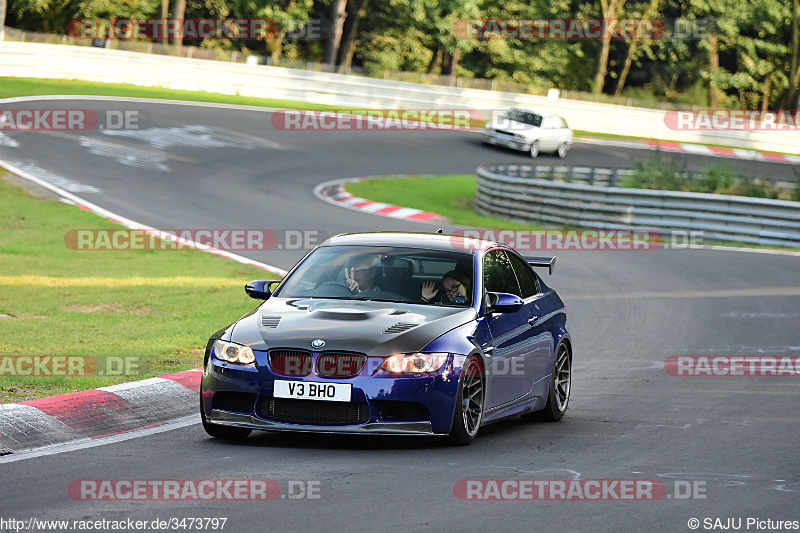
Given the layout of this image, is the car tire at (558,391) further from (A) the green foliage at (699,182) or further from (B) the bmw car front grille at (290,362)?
(A) the green foliage at (699,182)

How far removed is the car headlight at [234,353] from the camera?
7600 mm

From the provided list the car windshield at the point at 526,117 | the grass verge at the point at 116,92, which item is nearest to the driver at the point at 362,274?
the grass verge at the point at 116,92

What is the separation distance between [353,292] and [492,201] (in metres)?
19.7

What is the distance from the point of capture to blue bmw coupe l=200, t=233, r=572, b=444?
7.46m

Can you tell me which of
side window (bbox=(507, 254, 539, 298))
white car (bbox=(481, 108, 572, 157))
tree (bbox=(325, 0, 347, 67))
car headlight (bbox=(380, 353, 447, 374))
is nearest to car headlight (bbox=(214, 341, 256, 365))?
car headlight (bbox=(380, 353, 447, 374))

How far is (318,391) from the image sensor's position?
24.3 ft

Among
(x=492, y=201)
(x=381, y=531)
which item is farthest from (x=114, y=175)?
(x=381, y=531)

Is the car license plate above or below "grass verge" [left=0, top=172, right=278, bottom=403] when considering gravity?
above

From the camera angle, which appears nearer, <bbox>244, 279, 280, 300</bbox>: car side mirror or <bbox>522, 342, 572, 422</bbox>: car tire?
<bbox>244, 279, 280, 300</bbox>: car side mirror

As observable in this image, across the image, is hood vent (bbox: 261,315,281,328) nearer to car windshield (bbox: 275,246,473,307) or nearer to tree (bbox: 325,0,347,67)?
car windshield (bbox: 275,246,473,307)

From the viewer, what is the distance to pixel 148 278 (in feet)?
52.1

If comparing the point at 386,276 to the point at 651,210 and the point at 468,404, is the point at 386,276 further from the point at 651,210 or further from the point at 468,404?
the point at 651,210

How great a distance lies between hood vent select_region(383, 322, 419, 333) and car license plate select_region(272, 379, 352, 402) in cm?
50

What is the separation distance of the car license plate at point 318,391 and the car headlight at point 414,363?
0.29 metres
